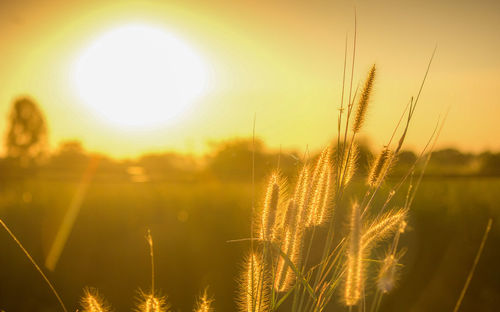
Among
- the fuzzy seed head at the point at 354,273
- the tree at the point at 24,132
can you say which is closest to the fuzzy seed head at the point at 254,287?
the fuzzy seed head at the point at 354,273

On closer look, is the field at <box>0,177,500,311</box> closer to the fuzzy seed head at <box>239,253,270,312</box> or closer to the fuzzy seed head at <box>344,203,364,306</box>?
the fuzzy seed head at <box>239,253,270,312</box>

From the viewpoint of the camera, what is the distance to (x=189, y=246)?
4.70m

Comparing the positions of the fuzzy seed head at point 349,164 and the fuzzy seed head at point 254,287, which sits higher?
the fuzzy seed head at point 349,164

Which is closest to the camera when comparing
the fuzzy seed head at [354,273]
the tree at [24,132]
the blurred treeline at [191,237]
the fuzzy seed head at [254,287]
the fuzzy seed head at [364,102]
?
the fuzzy seed head at [354,273]

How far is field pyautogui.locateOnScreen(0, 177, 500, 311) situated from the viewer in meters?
3.92

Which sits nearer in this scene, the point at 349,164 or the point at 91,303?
the point at 91,303

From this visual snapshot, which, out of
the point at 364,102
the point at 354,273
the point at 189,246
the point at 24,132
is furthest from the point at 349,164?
the point at 24,132

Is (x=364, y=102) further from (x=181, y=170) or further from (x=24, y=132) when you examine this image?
(x=24, y=132)

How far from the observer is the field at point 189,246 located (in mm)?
3918

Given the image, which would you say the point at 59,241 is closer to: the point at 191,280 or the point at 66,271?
the point at 66,271

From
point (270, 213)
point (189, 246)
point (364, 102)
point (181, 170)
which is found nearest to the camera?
point (270, 213)

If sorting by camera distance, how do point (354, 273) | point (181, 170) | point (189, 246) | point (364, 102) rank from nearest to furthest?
point (354, 273) → point (364, 102) → point (189, 246) → point (181, 170)

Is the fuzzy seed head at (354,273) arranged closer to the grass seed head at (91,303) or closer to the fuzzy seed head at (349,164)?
the fuzzy seed head at (349,164)

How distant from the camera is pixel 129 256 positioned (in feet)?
14.6
